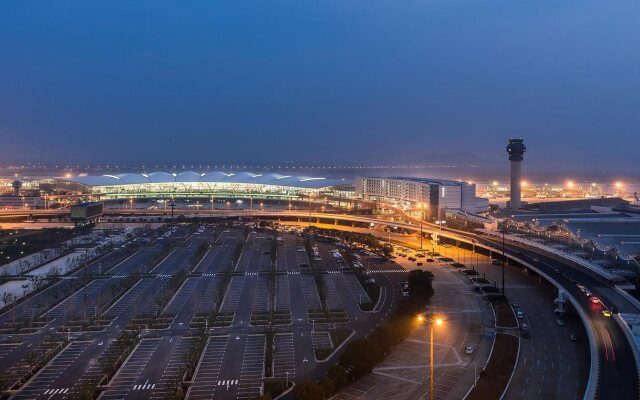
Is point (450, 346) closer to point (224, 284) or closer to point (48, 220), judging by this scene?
point (224, 284)

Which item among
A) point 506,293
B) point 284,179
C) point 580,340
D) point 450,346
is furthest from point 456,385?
point 284,179

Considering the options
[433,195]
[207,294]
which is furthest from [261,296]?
[433,195]

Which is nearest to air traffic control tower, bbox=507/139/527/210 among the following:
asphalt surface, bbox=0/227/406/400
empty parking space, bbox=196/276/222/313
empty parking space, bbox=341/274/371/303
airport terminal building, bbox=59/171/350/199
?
airport terminal building, bbox=59/171/350/199

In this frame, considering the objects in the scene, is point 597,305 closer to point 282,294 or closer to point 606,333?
point 606,333

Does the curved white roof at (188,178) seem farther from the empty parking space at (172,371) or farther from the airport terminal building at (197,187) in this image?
the empty parking space at (172,371)

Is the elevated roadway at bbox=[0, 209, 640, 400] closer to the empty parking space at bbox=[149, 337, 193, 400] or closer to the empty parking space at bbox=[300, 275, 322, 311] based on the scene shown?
the empty parking space at bbox=[300, 275, 322, 311]
